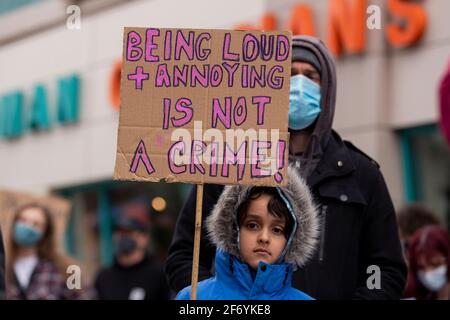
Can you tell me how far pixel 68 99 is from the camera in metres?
17.2

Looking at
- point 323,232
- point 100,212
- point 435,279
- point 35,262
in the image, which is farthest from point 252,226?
point 100,212

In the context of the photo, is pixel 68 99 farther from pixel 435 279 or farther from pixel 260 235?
pixel 260 235

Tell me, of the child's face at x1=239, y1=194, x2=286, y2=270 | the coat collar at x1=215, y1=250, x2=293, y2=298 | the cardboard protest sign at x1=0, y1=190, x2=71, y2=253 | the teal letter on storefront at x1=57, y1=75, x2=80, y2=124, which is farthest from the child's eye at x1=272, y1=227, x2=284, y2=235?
the teal letter on storefront at x1=57, y1=75, x2=80, y2=124

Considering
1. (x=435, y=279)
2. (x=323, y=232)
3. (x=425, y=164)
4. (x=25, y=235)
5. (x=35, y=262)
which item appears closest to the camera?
(x=323, y=232)

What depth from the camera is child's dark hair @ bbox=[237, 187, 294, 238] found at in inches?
183

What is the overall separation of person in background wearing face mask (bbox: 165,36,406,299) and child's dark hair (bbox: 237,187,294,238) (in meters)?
0.31

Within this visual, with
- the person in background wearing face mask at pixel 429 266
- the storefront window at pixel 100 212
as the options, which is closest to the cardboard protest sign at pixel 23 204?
the person in background wearing face mask at pixel 429 266

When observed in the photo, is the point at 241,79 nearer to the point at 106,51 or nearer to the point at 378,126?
the point at 378,126

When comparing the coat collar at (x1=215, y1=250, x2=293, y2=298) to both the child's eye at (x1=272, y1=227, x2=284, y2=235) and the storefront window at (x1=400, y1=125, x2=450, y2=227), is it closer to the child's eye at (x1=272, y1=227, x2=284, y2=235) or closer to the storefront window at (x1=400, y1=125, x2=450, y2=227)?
the child's eye at (x1=272, y1=227, x2=284, y2=235)

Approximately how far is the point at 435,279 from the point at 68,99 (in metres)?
10.8

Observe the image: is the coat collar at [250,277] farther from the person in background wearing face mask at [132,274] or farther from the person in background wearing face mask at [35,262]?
the person in background wearing face mask at [132,274]

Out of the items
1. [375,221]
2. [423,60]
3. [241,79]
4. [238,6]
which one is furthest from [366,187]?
[238,6]

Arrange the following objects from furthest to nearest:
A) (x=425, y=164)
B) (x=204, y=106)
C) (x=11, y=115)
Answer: (x=11, y=115) < (x=425, y=164) < (x=204, y=106)

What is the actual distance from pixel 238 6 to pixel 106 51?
8.75 feet
